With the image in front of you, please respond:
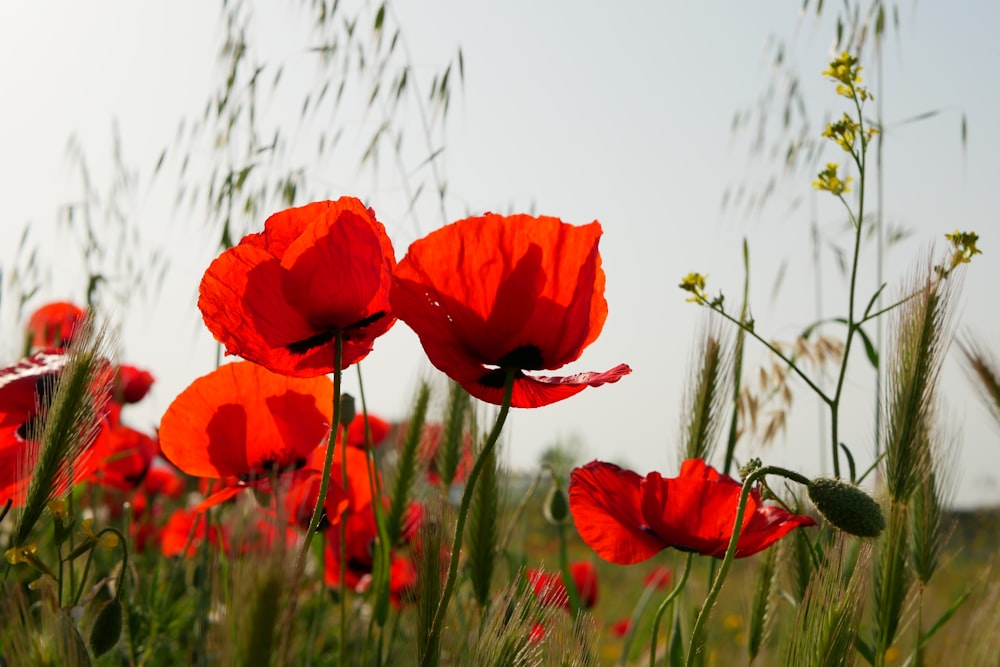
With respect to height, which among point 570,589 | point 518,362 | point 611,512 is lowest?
point 570,589

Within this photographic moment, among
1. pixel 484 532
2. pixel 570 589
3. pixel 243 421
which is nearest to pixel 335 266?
pixel 243 421

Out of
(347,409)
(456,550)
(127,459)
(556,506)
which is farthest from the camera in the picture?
(127,459)

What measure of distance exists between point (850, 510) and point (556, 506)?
89 cm

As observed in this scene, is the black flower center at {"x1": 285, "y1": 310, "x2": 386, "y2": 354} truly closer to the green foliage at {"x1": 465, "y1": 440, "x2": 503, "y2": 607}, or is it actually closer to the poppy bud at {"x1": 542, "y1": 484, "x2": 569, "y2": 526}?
the green foliage at {"x1": 465, "y1": 440, "x2": 503, "y2": 607}

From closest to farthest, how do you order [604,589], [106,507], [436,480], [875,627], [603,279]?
[603,279] → [875,627] → [436,480] → [106,507] → [604,589]

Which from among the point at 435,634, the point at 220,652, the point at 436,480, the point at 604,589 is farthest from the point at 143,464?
the point at 604,589

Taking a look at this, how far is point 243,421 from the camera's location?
1.01 m

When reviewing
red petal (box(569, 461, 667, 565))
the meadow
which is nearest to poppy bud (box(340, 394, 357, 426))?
the meadow

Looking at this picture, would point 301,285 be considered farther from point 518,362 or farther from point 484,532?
point 484,532

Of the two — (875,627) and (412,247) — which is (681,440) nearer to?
(875,627)

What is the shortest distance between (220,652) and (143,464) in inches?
68.5

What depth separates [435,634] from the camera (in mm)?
700

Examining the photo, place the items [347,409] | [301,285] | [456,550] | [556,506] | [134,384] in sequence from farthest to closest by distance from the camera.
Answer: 1. [134,384]
2. [556,506]
3. [347,409]
4. [301,285]
5. [456,550]

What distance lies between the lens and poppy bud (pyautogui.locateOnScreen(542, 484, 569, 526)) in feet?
5.39
